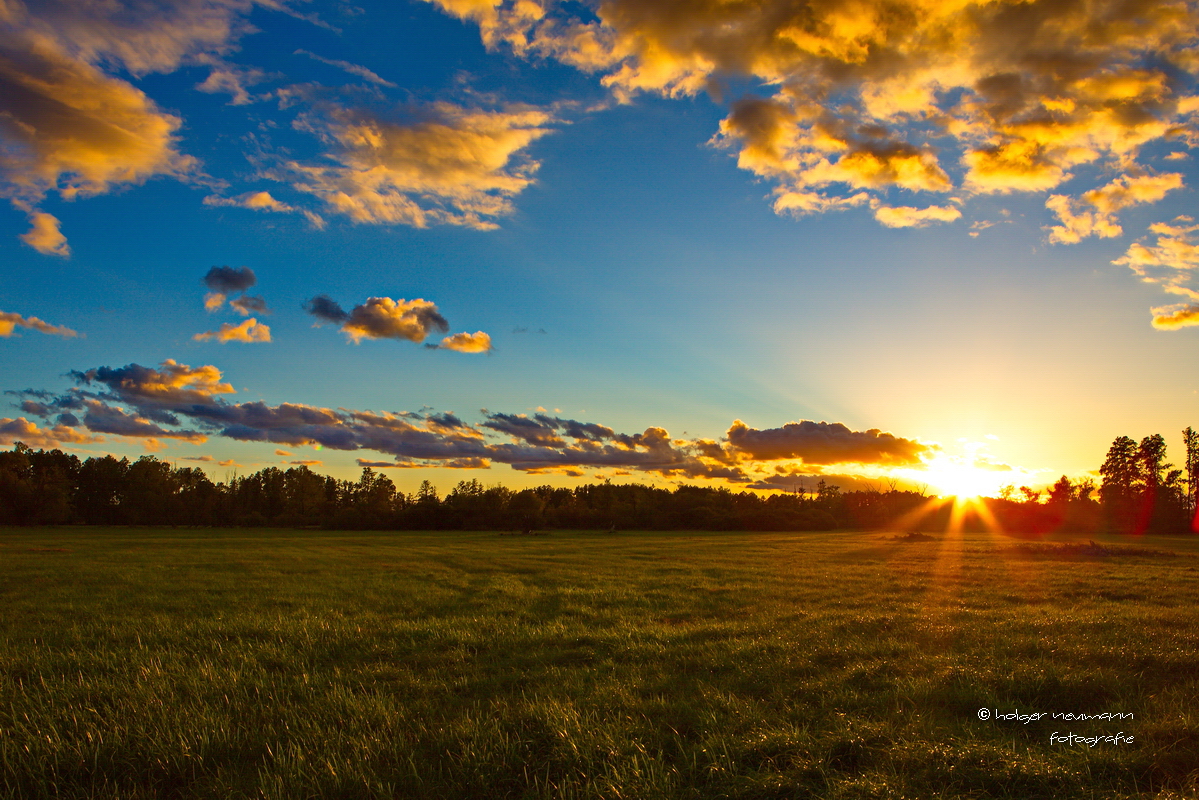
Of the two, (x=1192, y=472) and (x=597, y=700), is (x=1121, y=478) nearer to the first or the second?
(x=1192, y=472)

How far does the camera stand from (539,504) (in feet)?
443

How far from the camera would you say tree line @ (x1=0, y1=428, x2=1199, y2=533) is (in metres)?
112

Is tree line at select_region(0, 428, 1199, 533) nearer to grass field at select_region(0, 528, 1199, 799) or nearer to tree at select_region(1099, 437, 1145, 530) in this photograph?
tree at select_region(1099, 437, 1145, 530)

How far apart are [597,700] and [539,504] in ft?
428

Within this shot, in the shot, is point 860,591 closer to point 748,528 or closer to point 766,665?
point 766,665

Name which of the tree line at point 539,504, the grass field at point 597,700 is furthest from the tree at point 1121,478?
the grass field at point 597,700

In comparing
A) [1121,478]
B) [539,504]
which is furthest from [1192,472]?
[539,504]

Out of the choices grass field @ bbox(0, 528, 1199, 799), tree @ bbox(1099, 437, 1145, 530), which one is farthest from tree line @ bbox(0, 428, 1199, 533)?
grass field @ bbox(0, 528, 1199, 799)

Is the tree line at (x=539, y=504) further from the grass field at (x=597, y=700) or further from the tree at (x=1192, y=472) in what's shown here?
the grass field at (x=597, y=700)

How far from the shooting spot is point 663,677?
8.25m

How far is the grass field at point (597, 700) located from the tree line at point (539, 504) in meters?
103

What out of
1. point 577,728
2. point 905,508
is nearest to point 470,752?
point 577,728

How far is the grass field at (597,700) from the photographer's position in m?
4.96

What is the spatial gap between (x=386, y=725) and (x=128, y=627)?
33.1 ft
